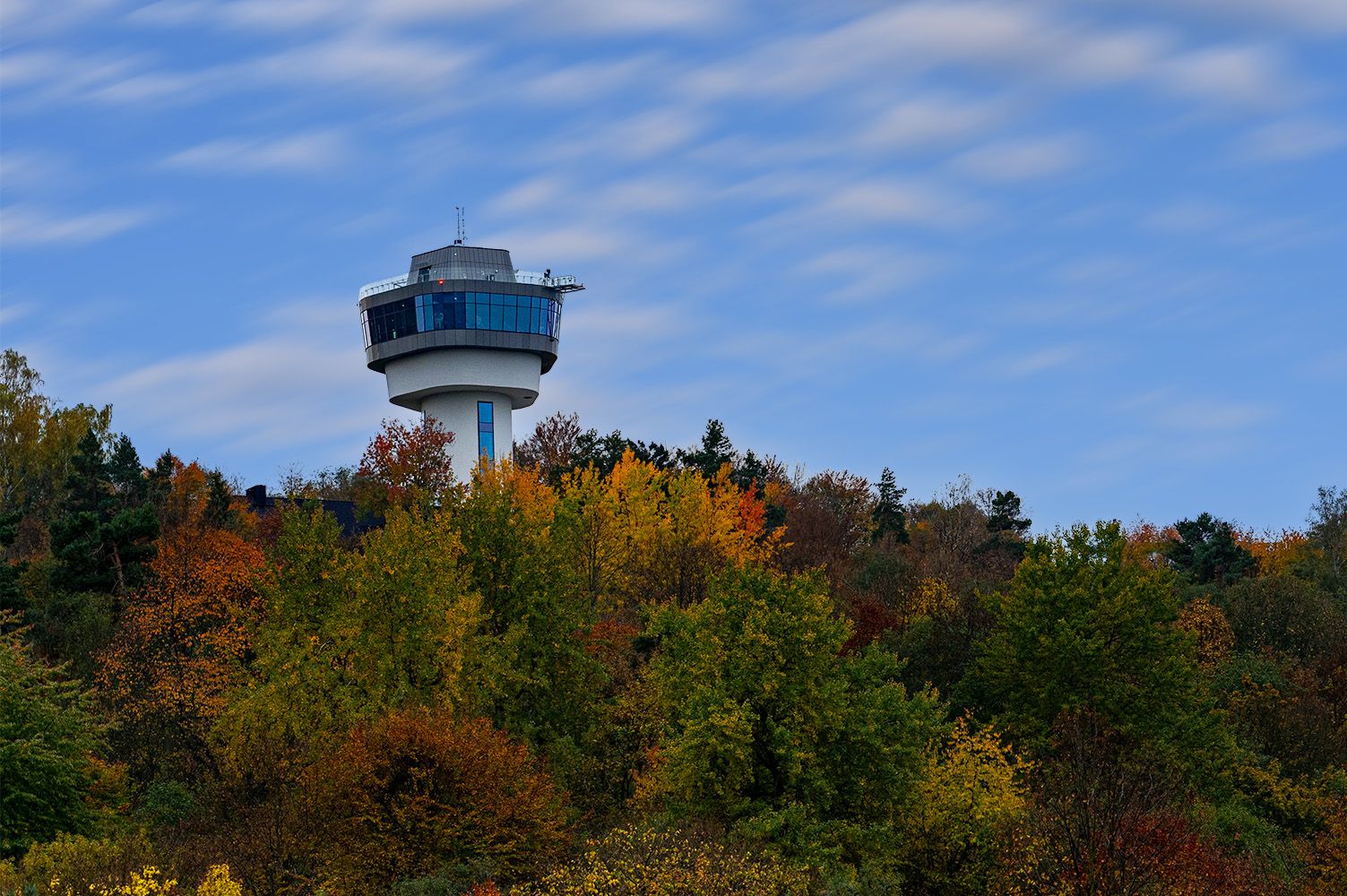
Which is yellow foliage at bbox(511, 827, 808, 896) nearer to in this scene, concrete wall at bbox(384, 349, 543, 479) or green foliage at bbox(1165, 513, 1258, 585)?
green foliage at bbox(1165, 513, 1258, 585)

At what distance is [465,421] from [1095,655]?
2354 inches

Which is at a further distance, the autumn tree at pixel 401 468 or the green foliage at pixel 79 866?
the autumn tree at pixel 401 468

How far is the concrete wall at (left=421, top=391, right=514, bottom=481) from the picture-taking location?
108188 mm

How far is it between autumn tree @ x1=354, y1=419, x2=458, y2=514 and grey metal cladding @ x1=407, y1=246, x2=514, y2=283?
597 inches

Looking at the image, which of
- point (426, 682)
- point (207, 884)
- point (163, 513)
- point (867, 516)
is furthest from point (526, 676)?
point (867, 516)

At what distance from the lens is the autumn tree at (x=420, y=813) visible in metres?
39.5

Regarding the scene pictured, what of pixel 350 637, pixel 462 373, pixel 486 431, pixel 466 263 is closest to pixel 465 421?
pixel 486 431

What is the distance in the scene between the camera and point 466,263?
4348 inches

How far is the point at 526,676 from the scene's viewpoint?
52344 mm

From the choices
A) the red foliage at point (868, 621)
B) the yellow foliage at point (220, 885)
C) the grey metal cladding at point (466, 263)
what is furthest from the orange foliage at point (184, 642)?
the grey metal cladding at point (466, 263)

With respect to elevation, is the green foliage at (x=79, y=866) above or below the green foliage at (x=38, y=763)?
below

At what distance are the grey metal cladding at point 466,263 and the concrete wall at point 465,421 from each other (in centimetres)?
872

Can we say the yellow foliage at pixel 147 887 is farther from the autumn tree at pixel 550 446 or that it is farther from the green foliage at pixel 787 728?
the autumn tree at pixel 550 446

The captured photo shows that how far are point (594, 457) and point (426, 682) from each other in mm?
51380
